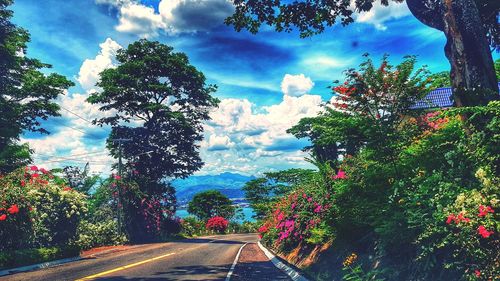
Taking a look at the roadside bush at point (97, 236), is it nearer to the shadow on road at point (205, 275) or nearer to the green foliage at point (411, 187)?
the shadow on road at point (205, 275)

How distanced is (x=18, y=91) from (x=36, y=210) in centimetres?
1786

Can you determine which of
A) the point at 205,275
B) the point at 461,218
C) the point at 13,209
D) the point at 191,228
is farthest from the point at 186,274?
the point at 191,228

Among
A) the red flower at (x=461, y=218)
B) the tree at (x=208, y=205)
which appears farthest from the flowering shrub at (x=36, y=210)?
the tree at (x=208, y=205)

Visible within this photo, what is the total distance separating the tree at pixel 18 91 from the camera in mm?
24453

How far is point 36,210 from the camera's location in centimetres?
1474

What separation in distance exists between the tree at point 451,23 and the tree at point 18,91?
72.4ft

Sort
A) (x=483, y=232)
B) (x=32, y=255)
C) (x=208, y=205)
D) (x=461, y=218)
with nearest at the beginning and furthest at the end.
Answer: (x=483, y=232)
(x=461, y=218)
(x=32, y=255)
(x=208, y=205)

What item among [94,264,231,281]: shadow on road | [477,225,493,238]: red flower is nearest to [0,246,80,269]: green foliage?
[94,264,231,281]: shadow on road

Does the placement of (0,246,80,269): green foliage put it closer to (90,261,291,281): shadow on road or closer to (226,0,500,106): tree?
(90,261,291,281): shadow on road

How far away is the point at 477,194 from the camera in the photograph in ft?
14.5

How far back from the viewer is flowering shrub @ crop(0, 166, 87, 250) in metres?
12.8

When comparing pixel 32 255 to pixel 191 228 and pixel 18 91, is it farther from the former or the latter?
pixel 191 228

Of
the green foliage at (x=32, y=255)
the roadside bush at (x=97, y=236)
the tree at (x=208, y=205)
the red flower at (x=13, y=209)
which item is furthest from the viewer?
the tree at (x=208, y=205)

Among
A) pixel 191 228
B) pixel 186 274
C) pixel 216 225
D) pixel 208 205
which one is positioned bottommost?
pixel 216 225
